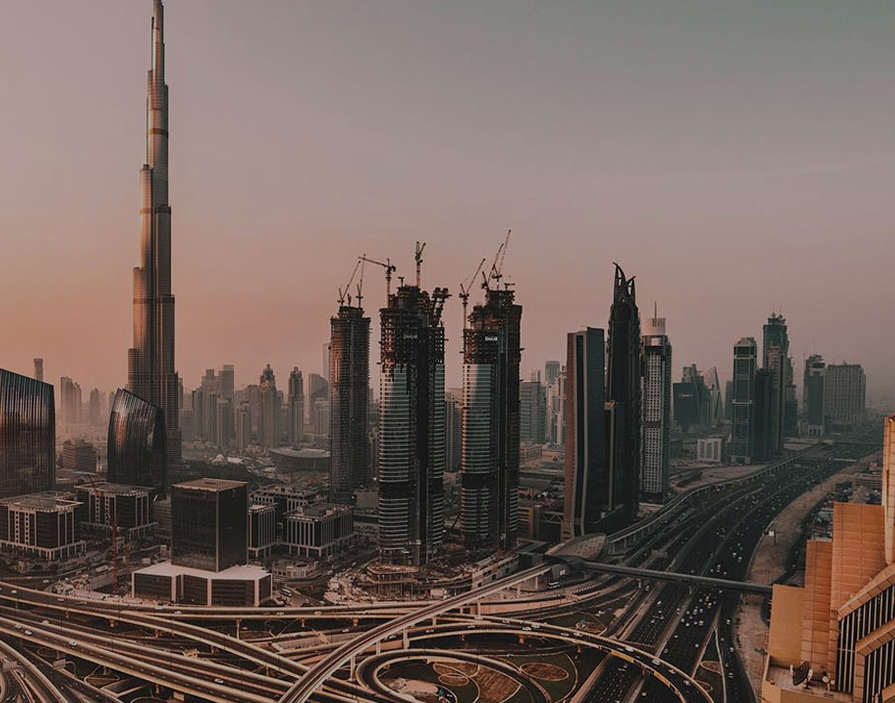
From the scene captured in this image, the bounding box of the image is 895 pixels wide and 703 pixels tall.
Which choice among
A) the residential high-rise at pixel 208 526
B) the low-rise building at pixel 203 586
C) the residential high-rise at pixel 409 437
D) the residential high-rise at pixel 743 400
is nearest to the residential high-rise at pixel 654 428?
the residential high-rise at pixel 743 400

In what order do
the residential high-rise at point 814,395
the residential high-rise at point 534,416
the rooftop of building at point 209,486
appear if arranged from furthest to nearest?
the residential high-rise at point 534,416
the residential high-rise at point 814,395
the rooftop of building at point 209,486

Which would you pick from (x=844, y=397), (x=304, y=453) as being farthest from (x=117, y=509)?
(x=844, y=397)

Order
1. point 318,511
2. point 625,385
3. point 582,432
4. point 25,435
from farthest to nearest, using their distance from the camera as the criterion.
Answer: point 625,385, point 25,435, point 582,432, point 318,511

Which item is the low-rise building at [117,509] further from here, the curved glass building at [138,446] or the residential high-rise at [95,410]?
the residential high-rise at [95,410]

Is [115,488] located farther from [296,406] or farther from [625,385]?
[296,406]

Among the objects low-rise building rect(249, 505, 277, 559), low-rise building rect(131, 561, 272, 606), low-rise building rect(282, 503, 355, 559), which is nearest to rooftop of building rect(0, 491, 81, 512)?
low-rise building rect(249, 505, 277, 559)
